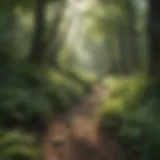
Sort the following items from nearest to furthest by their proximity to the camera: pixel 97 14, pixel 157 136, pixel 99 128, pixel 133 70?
pixel 157 136
pixel 99 128
pixel 97 14
pixel 133 70

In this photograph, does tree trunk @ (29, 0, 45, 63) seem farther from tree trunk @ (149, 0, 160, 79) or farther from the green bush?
the green bush

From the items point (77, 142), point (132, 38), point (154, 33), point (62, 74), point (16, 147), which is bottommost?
point (16, 147)

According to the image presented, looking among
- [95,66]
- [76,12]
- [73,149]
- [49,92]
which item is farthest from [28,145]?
[95,66]

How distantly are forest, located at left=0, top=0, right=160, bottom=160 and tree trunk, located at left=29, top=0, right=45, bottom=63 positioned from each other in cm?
3

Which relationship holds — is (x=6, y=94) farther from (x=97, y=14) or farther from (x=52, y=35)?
(x=97, y=14)

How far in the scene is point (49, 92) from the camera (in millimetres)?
10703

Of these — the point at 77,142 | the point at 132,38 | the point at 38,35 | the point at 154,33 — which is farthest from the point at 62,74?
the point at 77,142

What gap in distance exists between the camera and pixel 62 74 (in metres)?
15.1

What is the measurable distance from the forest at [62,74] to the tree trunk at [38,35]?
32 millimetres

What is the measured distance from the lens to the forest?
724cm

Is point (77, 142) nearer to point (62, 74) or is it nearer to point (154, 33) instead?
point (154, 33)

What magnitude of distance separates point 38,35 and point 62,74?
1802 millimetres

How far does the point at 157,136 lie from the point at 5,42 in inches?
333

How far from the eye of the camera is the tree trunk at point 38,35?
13.4 m
